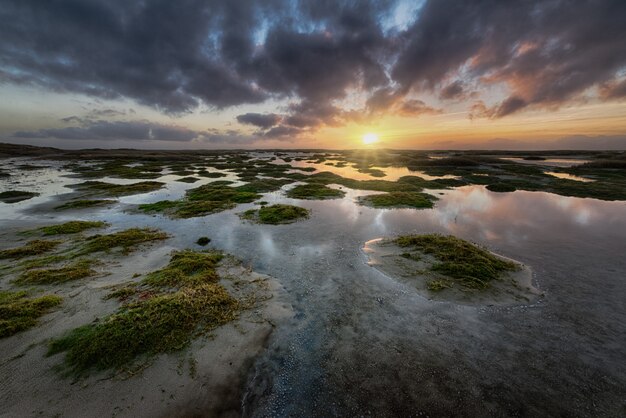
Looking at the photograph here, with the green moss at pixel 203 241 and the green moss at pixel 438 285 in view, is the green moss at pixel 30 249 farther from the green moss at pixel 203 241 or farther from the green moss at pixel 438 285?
the green moss at pixel 438 285

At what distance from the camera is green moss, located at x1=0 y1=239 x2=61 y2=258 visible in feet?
50.1

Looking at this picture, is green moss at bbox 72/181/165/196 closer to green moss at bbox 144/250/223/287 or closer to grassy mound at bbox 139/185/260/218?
grassy mound at bbox 139/185/260/218

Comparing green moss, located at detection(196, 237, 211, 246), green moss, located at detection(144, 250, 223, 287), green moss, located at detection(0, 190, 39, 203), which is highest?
green moss, located at detection(0, 190, 39, 203)

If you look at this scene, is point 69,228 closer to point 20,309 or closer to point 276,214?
point 20,309

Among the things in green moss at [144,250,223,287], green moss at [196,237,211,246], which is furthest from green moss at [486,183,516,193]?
green moss at [144,250,223,287]

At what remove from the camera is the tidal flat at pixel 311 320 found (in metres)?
7.05

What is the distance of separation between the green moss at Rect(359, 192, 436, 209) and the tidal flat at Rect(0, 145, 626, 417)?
6.99 metres

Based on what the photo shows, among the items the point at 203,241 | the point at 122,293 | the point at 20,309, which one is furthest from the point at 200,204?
the point at 20,309

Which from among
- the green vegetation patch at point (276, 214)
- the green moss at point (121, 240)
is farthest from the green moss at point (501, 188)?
the green moss at point (121, 240)

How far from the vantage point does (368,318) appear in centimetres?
1031

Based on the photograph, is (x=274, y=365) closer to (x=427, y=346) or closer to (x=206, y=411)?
(x=206, y=411)

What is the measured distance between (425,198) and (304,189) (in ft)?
51.5

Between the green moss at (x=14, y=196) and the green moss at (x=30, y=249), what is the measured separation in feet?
66.6

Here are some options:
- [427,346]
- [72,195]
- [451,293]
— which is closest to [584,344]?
[451,293]
